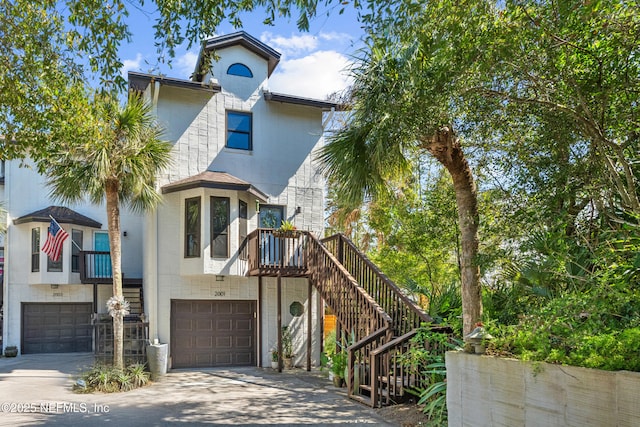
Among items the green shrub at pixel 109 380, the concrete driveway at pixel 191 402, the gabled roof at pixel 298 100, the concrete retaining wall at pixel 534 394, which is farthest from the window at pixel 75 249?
the concrete retaining wall at pixel 534 394

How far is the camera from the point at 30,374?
14281 millimetres

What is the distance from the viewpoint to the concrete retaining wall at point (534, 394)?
15.8ft

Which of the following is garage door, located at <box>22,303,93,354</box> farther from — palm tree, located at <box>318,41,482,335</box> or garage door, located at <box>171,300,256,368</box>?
palm tree, located at <box>318,41,482,335</box>

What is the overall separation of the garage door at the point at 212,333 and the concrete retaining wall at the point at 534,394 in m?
9.92

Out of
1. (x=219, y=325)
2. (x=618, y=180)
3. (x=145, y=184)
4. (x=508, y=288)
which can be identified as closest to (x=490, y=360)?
(x=618, y=180)

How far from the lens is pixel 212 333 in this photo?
51.9ft

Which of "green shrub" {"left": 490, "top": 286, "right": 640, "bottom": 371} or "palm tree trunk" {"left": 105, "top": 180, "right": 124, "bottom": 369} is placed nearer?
"green shrub" {"left": 490, "top": 286, "right": 640, "bottom": 371}

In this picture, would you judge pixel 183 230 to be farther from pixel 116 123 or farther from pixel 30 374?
pixel 30 374

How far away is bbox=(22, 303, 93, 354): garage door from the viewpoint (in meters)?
19.7

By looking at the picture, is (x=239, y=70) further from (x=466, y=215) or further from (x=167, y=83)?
(x=466, y=215)

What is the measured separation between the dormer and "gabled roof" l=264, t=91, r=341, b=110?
0.56 metres

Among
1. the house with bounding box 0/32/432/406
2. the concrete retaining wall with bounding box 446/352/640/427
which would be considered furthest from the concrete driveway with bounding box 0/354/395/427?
the concrete retaining wall with bounding box 446/352/640/427

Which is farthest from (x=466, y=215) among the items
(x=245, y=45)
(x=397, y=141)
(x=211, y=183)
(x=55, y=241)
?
(x=55, y=241)

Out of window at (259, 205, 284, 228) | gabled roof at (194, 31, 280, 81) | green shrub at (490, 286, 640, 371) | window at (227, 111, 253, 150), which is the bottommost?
green shrub at (490, 286, 640, 371)
